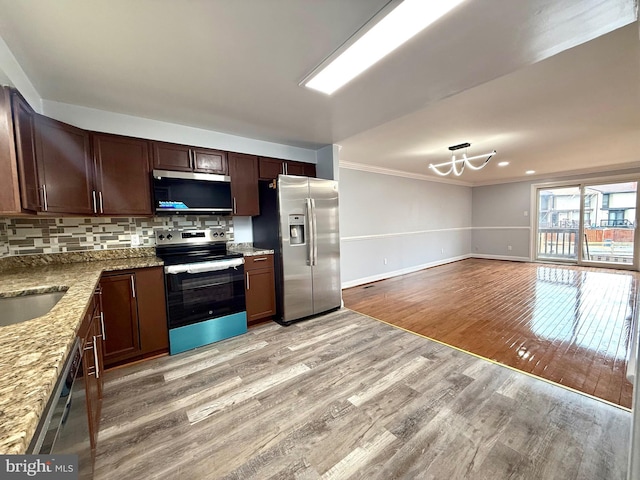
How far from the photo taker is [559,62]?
1.88 metres

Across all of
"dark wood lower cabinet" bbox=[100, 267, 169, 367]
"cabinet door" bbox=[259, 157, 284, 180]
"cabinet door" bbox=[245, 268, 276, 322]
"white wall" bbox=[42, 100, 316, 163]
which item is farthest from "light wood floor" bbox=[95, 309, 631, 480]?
"white wall" bbox=[42, 100, 316, 163]

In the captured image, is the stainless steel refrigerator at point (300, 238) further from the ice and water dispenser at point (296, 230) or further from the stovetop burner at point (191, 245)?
the stovetop burner at point (191, 245)

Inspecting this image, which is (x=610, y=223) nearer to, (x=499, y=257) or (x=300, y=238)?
(x=499, y=257)

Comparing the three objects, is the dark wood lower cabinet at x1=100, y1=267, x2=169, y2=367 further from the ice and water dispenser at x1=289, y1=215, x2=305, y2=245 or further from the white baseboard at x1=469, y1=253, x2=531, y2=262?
the white baseboard at x1=469, y1=253, x2=531, y2=262

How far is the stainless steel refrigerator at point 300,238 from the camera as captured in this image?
3139 mm

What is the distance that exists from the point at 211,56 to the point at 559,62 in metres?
2.51

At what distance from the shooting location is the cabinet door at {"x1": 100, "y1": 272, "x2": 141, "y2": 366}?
221 centimetres

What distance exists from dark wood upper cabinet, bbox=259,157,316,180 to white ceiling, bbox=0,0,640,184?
1.14ft

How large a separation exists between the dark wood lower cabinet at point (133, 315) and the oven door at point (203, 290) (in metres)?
0.10

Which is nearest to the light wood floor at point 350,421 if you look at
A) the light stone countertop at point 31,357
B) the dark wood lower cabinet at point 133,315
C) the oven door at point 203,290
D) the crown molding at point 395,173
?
the dark wood lower cabinet at point 133,315

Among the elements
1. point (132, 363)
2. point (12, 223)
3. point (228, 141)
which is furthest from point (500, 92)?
point (12, 223)

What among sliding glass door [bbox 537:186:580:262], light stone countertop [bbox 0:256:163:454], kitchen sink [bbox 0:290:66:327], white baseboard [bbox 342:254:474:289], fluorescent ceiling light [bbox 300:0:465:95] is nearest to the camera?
light stone countertop [bbox 0:256:163:454]

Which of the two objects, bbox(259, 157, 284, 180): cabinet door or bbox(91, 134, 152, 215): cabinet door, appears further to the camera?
bbox(259, 157, 284, 180): cabinet door

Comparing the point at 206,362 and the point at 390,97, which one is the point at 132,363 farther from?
the point at 390,97
